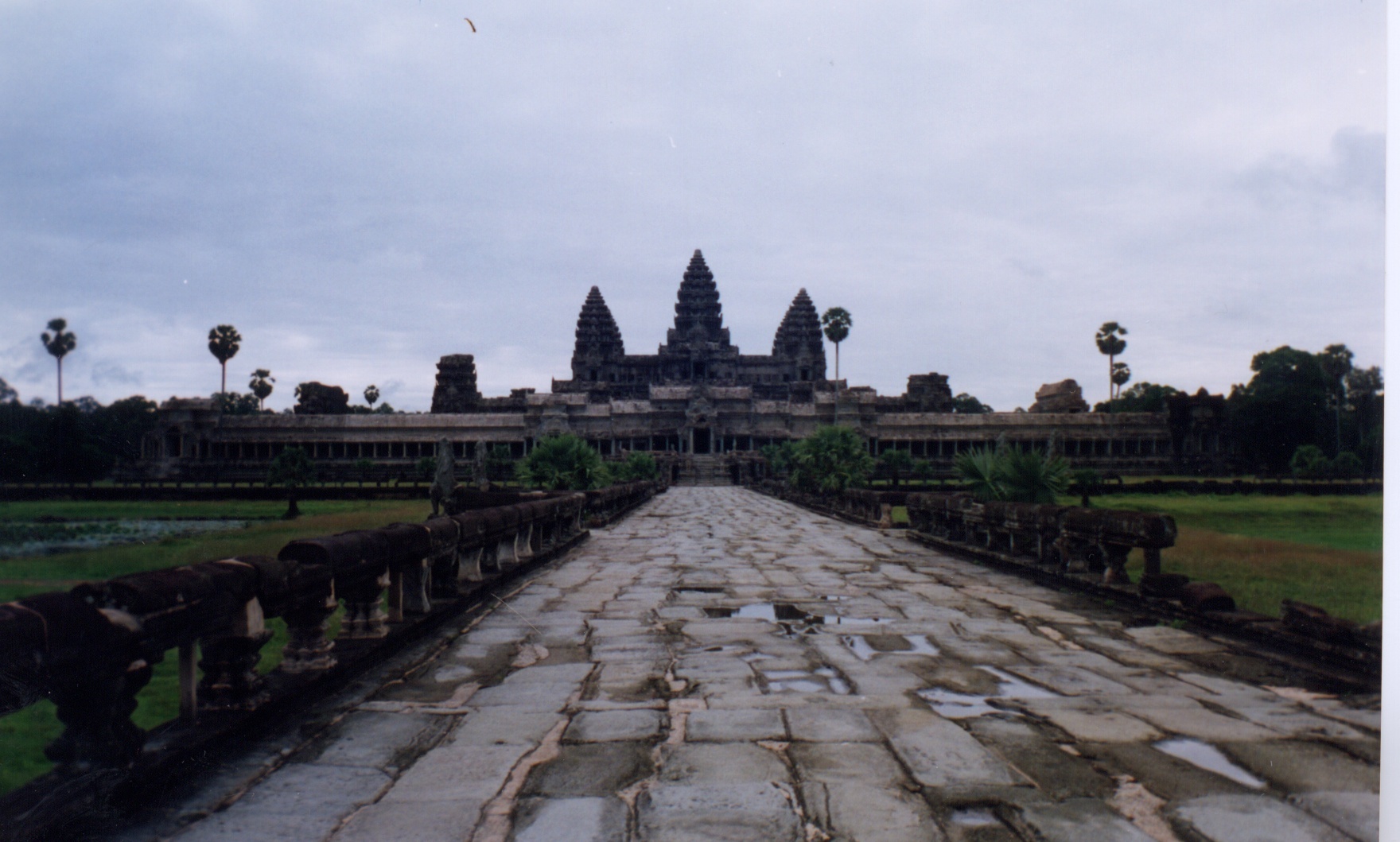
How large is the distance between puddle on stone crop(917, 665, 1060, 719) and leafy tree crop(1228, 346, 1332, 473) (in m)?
2.06

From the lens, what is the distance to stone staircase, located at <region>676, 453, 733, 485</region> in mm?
57688

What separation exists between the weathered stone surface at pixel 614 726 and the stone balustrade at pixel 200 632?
1.30 meters

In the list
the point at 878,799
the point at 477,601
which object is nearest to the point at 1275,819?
the point at 878,799

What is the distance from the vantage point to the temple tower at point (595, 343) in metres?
94.2

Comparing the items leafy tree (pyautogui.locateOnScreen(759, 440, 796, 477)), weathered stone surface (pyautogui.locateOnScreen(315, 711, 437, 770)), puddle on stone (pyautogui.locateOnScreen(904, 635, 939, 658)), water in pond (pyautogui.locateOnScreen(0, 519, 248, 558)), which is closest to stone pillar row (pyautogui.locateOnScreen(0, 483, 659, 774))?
water in pond (pyautogui.locateOnScreen(0, 519, 248, 558))

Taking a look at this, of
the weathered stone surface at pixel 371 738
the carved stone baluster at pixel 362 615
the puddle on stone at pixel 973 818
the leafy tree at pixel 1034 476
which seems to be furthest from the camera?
the leafy tree at pixel 1034 476

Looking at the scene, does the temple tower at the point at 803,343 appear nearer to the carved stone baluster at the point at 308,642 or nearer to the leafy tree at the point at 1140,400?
the leafy tree at the point at 1140,400

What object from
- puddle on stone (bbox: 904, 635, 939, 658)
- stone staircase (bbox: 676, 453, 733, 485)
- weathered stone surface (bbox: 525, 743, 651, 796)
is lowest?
stone staircase (bbox: 676, 453, 733, 485)

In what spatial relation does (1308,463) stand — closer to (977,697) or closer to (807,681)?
(977,697)

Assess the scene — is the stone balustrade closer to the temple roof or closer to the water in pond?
the water in pond

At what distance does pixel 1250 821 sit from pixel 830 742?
4.77 feet

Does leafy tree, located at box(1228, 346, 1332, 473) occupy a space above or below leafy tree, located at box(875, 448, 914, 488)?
above

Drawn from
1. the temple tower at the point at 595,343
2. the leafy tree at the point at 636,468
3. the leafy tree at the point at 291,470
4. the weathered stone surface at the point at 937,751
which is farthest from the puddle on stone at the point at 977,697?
the temple tower at the point at 595,343

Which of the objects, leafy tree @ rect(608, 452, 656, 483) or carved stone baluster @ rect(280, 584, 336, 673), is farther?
leafy tree @ rect(608, 452, 656, 483)
